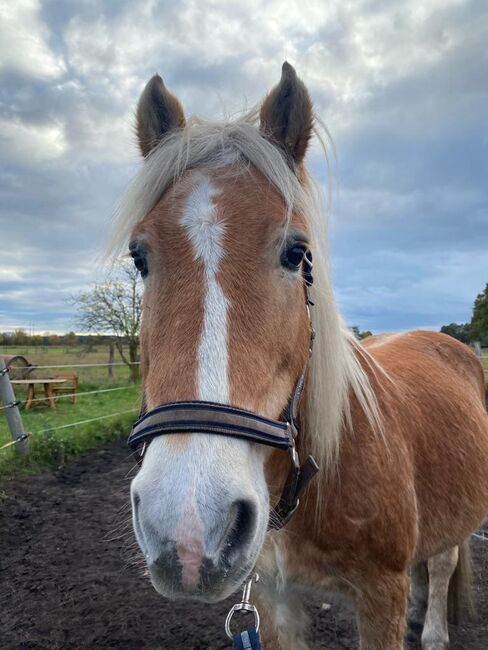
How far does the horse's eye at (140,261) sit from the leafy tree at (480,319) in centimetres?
3535

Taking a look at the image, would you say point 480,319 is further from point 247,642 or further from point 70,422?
point 247,642

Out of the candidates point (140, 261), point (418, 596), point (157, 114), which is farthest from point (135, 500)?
point (418, 596)

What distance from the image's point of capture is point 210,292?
60.8 inches

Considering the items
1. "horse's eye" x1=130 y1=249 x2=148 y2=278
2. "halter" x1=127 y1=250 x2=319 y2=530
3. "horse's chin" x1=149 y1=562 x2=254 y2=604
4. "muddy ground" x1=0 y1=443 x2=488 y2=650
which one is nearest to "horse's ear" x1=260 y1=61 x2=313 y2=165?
"horse's eye" x1=130 y1=249 x2=148 y2=278

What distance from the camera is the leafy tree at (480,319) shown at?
33944 millimetres

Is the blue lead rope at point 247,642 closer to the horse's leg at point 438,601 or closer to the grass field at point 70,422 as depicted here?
the grass field at point 70,422

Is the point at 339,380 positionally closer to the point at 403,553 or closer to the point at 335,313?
the point at 335,313

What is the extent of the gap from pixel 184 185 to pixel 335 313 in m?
Result: 0.84

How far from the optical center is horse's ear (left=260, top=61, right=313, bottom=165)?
6.58 ft

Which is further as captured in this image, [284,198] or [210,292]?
[284,198]

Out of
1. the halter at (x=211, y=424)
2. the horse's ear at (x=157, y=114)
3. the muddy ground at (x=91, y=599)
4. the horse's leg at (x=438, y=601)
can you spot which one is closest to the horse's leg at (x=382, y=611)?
the muddy ground at (x=91, y=599)

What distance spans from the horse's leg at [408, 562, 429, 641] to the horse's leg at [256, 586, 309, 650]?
173cm

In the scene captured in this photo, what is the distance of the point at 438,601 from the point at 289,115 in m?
3.65

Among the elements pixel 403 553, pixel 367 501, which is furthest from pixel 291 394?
pixel 403 553
